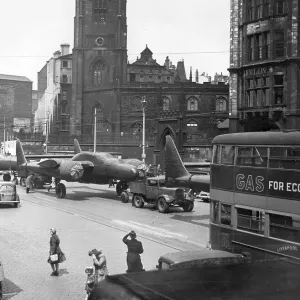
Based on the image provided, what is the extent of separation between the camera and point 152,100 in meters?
88.9

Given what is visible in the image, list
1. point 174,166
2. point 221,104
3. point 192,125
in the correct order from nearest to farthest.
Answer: point 174,166, point 192,125, point 221,104

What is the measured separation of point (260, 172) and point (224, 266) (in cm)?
700

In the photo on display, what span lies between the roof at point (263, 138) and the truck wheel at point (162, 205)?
1219 cm

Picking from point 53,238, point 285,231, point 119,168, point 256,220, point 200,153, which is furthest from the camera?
point 200,153

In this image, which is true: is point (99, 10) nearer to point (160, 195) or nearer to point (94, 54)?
point (94, 54)

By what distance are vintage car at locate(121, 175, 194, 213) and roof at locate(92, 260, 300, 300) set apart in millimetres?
21079

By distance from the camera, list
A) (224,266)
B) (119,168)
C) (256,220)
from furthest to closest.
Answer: (119,168)
(256,220)
(224,266)

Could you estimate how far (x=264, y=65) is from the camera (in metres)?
41.5

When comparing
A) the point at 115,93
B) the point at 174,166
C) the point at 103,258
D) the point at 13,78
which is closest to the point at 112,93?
the point at 115,93

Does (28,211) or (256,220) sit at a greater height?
(256,220)

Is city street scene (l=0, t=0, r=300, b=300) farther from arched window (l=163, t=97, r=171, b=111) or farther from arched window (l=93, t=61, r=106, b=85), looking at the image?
arched window (l=93, t=61, r=106, b=85)

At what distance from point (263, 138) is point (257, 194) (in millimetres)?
1565

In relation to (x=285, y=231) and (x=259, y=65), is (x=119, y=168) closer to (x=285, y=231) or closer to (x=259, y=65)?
(x=259, y=65)

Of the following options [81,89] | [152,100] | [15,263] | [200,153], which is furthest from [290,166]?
[81,89]
